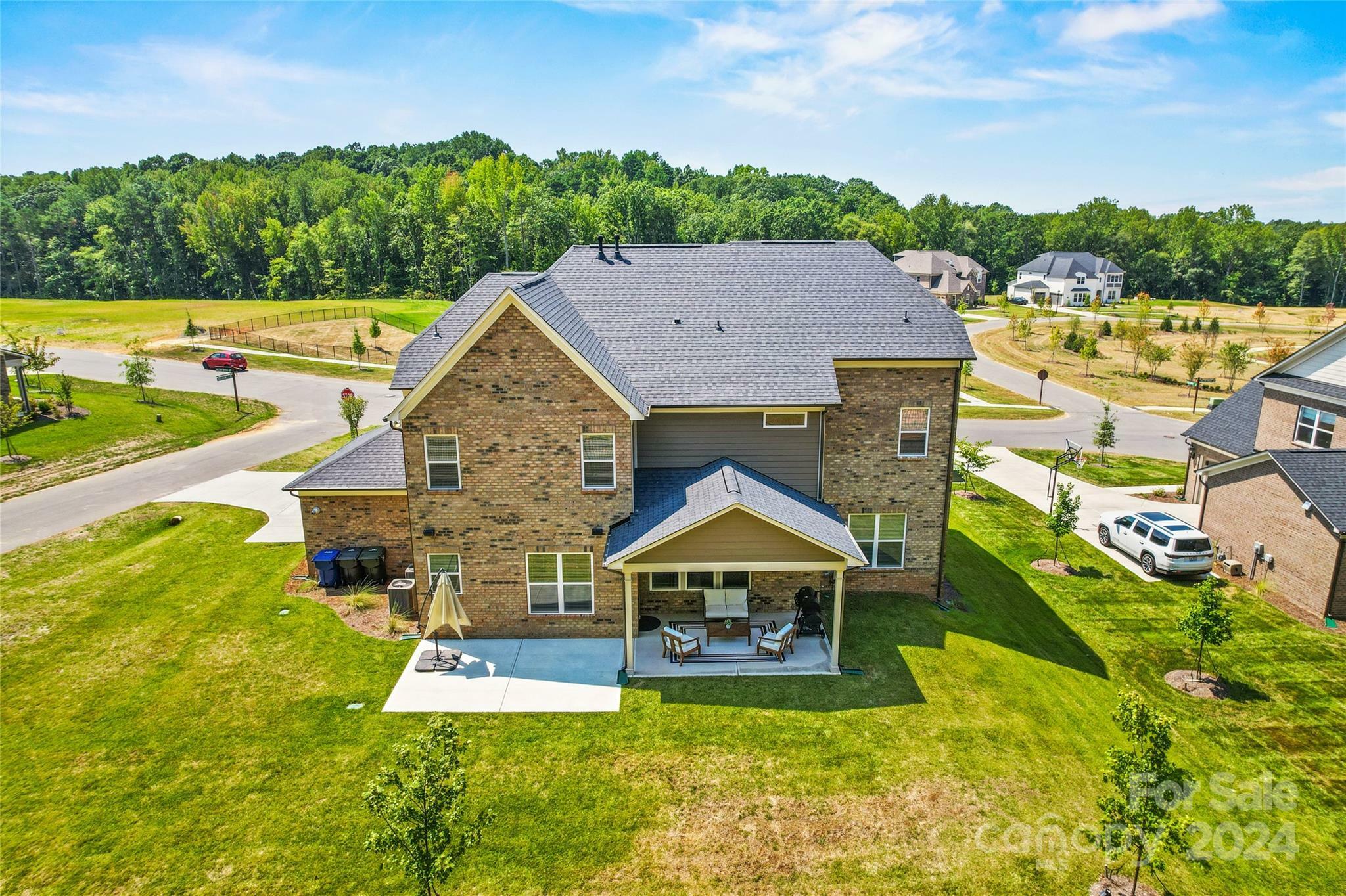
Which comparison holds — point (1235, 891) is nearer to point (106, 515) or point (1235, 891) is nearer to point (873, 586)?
point (873, 586)

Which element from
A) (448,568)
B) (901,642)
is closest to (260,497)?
(448,568)

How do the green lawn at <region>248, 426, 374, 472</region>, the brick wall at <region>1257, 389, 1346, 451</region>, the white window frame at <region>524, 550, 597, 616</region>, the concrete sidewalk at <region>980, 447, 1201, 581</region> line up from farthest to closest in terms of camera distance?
the green lawn at <region>248, 426, 374, 472</region>, the concrete sidewalk at <region>980, 447, 1201, 581</region>, the brick wall at <region>1257, 389, 1346, 451</region>, the white window frame at <region>524, 550, 597, 616</region>

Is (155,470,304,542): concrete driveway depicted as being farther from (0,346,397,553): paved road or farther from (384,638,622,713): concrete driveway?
(384,638,622,713): concrete driveway

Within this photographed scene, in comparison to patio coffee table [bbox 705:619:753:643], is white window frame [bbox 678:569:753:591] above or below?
above

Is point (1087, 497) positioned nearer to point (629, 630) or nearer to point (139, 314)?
point (629, 630)

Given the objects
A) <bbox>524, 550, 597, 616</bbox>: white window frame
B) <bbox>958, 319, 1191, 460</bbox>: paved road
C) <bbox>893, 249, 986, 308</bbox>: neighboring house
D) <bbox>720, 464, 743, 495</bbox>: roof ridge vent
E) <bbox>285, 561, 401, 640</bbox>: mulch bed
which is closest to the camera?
<bbox>720, 464, 743, 495</bbox>: roof ridge vent

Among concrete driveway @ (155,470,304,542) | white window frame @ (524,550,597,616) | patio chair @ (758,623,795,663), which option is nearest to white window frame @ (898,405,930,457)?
patio chair @ (758,623,795,663)
